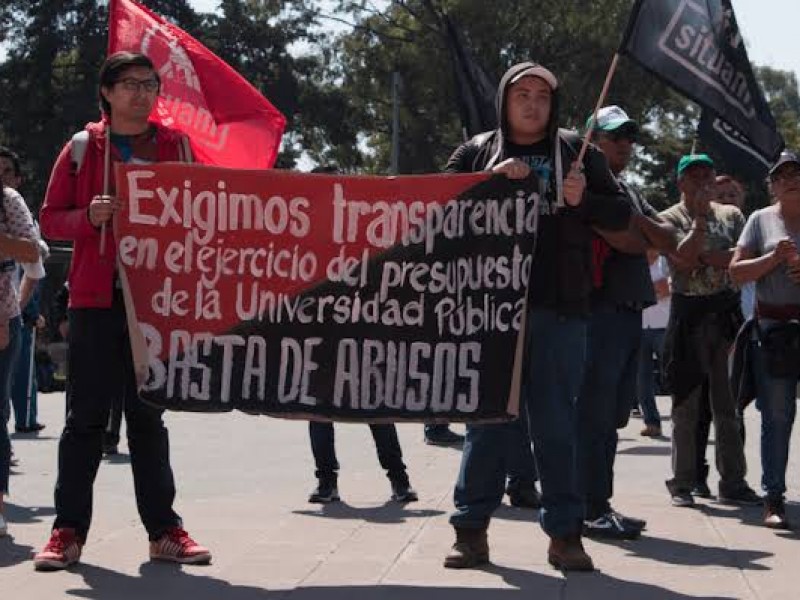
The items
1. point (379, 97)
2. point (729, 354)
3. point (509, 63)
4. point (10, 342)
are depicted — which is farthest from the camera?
point (379, 97)

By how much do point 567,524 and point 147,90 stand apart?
2.37 m

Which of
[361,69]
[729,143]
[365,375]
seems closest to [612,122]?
[729,143]

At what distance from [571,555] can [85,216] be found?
90.3 inches

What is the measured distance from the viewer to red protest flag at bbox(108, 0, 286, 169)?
23.8 feet

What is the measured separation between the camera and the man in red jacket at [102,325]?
6422 mm

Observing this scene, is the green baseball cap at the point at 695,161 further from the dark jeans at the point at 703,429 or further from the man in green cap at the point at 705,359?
the dark jeans at the point at 703,429

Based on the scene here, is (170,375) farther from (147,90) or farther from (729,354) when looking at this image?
(729,354)

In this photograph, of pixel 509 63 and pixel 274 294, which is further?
pixel 509 63

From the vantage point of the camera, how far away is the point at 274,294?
253 inches

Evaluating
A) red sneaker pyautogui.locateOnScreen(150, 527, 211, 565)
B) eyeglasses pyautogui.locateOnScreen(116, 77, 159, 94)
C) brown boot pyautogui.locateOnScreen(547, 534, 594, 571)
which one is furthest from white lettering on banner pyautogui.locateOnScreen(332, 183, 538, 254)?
red sneaker pyautogui.locateOnScreen(150, 527, 211, 565)

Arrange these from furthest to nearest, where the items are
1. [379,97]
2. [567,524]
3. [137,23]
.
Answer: [379,97], [137,23], [567,524]

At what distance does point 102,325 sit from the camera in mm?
6438

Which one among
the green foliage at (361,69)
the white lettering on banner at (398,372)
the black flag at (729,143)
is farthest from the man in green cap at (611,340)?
the green foliage at (361,69)

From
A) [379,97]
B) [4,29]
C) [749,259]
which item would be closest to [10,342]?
[749,259]
